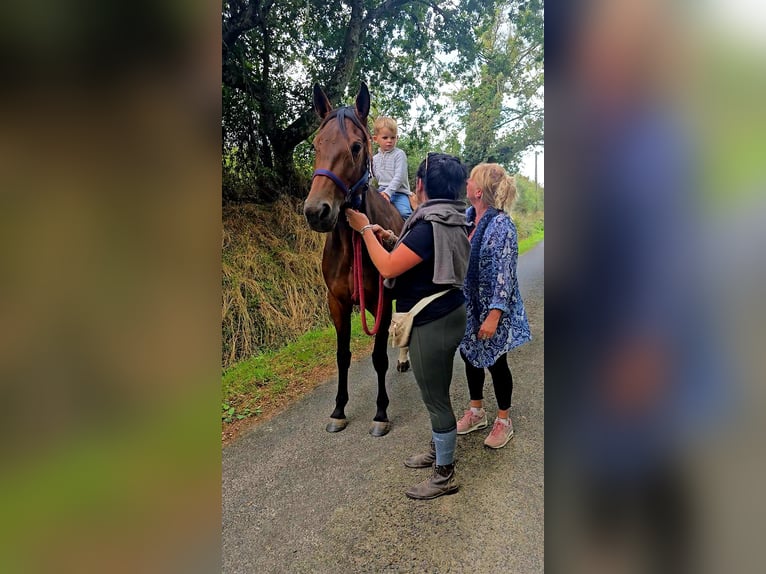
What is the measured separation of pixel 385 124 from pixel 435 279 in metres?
0.84

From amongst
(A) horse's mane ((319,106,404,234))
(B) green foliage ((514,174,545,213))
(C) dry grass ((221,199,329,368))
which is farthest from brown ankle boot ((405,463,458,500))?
(A) horse's mane ((319,106,404,234))

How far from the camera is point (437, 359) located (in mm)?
1604

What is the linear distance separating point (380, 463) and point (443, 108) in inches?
63.5

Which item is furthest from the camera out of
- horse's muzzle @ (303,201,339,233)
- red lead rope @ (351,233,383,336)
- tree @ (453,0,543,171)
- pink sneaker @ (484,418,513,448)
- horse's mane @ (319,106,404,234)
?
red lead rope @ (351,233,383,336)

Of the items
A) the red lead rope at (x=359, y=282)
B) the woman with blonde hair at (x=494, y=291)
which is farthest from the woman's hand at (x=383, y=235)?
the woman with blonde hair at (x=494, y=291)

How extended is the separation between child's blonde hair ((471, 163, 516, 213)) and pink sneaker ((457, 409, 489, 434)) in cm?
95

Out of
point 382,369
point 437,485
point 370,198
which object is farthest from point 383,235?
point 437,485

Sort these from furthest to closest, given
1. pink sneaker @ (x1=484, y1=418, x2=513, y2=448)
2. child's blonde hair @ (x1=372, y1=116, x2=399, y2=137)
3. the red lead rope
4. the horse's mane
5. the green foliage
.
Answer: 1. the red lead rope
2. child's blonde hair @ (x1=372, y1=116, x2=399, y2=137)
3. the horse's mane
4. pink sneaker @ (x1=484, y1=418, x2=513, y2=448)
5. the green foliage

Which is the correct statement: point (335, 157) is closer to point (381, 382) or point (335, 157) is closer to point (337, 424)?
point (381, 382)

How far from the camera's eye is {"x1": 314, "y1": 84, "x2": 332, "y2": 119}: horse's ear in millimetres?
1737

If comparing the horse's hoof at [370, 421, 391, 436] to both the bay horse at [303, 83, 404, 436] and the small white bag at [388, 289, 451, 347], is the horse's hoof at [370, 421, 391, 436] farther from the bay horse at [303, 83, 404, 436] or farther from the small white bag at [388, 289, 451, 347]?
the small white bag at [388, 289, 451, 347]
